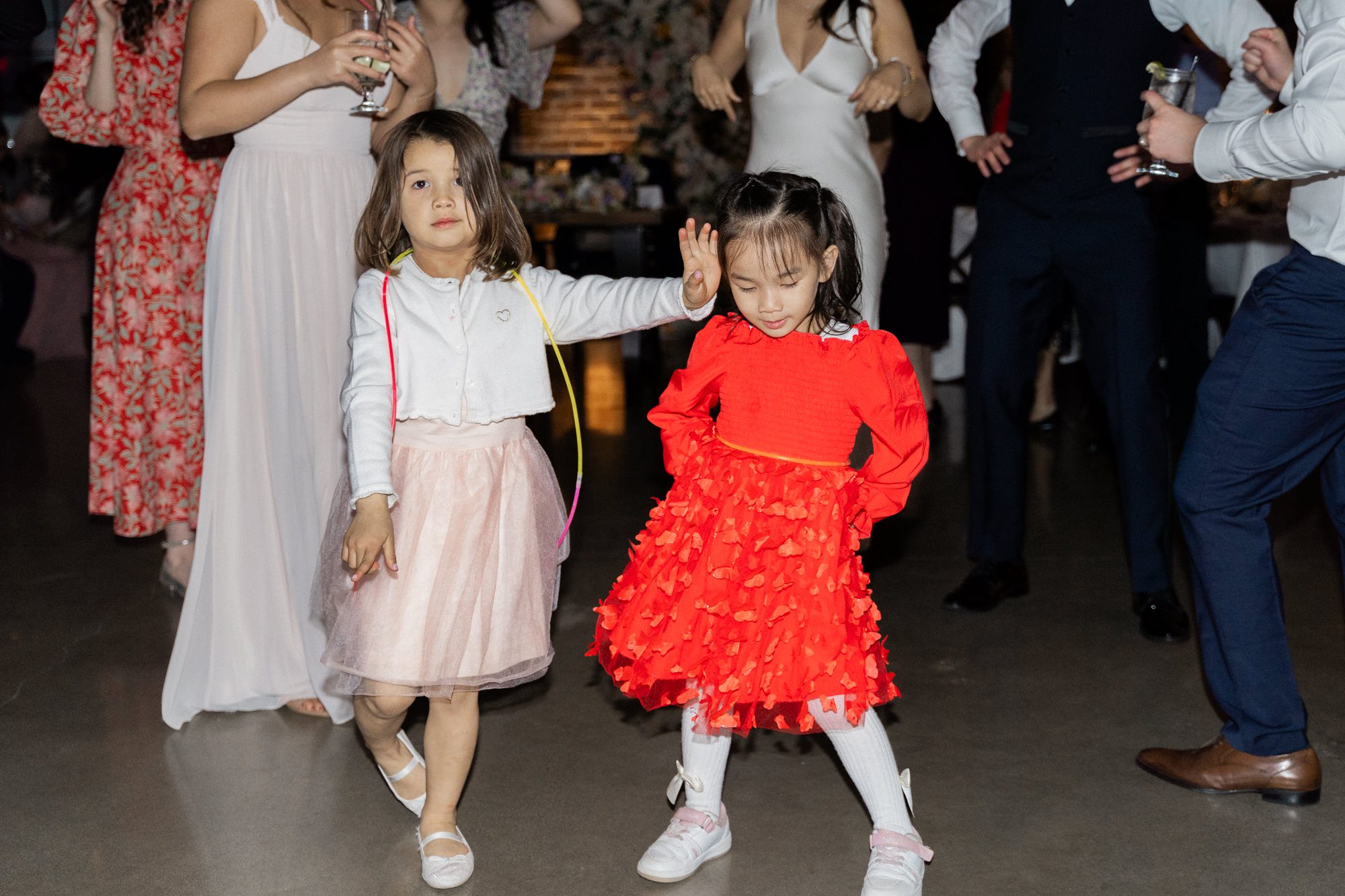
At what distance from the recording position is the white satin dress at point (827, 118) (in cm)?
324

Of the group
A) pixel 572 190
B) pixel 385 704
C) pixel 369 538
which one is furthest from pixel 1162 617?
pixel 572 190

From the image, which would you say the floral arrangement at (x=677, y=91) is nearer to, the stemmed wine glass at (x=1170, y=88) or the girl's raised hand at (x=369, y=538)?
the stemmed wine glass at (x=1170, y=88)

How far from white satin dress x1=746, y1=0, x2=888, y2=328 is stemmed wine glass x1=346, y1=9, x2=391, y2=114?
3.31 ft

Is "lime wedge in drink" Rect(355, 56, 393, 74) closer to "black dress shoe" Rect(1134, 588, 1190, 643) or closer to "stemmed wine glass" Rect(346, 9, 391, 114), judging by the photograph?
"stemmed wine glass" Rect(346, 9, 391, 114)

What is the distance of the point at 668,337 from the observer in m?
8.70

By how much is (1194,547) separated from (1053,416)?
3673 mm

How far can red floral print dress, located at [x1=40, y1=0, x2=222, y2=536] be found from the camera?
141 inches

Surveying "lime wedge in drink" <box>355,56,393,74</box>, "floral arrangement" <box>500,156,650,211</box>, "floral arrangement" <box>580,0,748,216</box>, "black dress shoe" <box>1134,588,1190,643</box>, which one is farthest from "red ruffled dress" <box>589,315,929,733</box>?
"floral arrangement" <box>580,0,748,216</box>

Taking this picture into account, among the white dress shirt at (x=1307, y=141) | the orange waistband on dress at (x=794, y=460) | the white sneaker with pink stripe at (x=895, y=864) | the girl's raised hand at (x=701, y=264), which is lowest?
the white sneaker with pink stripe at (x=895, y=864)

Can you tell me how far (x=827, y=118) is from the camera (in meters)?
3.25

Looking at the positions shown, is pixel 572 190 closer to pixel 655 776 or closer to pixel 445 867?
pixel 655 776

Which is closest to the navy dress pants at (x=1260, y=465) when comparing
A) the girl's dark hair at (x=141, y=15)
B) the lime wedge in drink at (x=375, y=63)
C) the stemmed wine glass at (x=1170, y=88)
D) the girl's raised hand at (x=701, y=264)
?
the stemmed wine glass at (x=1170, y=88)

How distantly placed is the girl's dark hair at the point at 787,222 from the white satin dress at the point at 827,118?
1.00 meters

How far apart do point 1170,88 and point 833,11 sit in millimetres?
949
